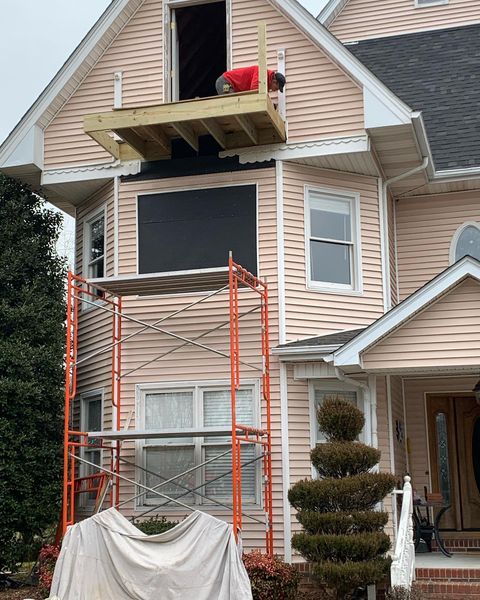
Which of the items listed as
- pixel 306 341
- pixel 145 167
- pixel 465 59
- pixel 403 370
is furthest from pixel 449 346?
pixel 465 59

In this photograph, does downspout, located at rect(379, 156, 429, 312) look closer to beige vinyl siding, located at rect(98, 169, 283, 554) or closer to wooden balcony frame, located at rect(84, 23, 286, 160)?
beige vinyl siding, located at rect(98, 169, 283, 554)

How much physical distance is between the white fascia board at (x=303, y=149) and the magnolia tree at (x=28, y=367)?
3471 mm

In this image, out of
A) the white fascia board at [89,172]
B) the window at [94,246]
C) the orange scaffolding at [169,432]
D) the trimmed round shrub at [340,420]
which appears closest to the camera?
the trimmed round shrub at [340,420]

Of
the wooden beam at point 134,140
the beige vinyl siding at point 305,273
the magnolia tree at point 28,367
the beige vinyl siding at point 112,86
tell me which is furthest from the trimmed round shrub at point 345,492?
the beige vinyl siding at point 112,86

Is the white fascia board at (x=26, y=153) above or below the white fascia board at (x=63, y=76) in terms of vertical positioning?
below

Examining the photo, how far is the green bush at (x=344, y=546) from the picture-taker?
10.1 meters

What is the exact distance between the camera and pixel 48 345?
14070 mm

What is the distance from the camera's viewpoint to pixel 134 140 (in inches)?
532

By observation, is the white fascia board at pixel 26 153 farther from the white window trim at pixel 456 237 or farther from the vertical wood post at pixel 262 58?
the white window trim at pixel 456 237

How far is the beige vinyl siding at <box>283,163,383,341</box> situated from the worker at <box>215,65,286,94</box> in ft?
3.97

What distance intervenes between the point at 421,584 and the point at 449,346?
2.93 metres

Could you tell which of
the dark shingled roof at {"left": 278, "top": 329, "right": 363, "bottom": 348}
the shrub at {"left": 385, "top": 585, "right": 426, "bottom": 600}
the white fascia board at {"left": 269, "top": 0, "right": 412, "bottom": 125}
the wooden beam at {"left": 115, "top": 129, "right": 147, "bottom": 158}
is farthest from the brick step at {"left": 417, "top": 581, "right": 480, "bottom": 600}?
the wooden beam at {"left": 115, "top": 129, "right": 147, "bottom": 158}

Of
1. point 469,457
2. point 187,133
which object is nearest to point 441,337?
point 469,457

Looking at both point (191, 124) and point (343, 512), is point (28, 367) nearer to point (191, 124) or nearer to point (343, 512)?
point (191, 124)
